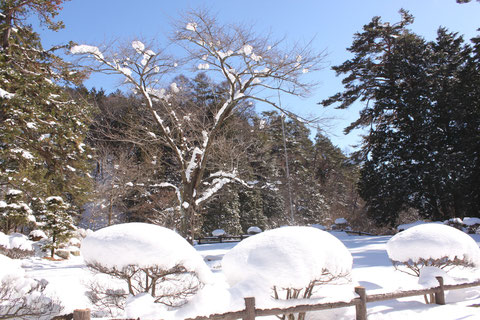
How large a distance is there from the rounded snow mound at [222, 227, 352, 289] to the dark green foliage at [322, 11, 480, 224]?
740 inches

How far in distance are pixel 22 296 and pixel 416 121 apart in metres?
23.3

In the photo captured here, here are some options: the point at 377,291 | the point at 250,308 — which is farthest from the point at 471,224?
the point at 250,308

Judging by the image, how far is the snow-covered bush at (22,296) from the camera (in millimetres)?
5078

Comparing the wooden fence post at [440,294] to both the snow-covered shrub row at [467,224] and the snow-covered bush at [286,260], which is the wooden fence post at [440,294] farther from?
the snow-covered shrub row at [467,224]

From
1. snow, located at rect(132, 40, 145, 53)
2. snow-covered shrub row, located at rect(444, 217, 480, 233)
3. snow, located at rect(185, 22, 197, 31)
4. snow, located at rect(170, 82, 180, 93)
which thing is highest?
snow, located at rect(185, 22, 197, 31)

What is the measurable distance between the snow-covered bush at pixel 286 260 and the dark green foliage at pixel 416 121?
61.6 ft

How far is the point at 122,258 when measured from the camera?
4.27 m

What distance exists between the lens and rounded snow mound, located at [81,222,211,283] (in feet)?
14.0

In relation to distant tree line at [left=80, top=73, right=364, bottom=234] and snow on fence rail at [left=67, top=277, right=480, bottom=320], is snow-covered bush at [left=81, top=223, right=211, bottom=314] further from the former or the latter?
distant tree line at [left=80, top=73, right=364, bottom=234]

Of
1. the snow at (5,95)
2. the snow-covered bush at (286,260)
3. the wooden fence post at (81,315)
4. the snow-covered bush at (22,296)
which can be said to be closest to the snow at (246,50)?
the snow at (5,95)

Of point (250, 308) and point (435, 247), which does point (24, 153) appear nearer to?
point (250, 308)

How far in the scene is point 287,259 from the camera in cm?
432

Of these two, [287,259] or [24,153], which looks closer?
[287,259]

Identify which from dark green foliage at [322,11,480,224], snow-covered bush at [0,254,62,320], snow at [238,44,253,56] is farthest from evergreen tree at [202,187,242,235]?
snow-covered bush at [0,254,62,320]
